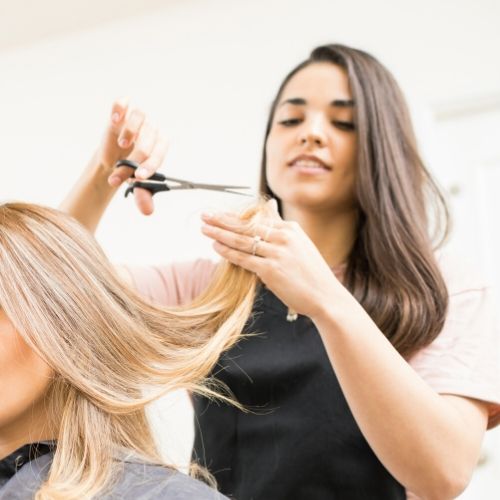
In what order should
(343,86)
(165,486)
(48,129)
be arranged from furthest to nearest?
1. (48,129)
2. (343,86)
3. (165,486)

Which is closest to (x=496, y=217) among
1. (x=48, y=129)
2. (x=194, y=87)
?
(x=194, y=87)

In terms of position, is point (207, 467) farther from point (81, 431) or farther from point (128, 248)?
point (128, 248)

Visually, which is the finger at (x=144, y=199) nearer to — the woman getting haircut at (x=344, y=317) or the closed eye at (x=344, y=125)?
the woman getting haircut at (x=344, y=317)

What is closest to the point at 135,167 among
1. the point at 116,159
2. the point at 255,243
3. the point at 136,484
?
the point at 116,159

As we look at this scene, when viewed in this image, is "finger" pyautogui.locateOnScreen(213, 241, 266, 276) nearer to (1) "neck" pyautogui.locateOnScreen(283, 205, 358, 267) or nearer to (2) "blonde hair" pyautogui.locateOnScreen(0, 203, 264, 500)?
(2) "blonde hair" pyautogui.locateOnScreen(0, 203, 264, 500)

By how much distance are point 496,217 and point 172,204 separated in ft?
3.38

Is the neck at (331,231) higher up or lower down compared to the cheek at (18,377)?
higher up

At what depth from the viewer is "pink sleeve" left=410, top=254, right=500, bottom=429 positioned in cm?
96

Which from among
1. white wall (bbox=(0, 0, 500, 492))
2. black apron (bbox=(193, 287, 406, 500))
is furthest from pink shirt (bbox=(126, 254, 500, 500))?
white wall (bbox=(0, 0, 500, 492))

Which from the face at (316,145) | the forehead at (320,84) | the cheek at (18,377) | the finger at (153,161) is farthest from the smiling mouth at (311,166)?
the cheek at (18,377)

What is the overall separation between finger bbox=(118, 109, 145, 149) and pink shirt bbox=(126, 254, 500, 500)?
415mm

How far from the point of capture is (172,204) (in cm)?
229

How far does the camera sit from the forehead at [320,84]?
117 centimetres

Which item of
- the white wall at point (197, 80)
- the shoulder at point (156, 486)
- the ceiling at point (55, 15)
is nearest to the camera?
the shoulder at point (156, 486)
